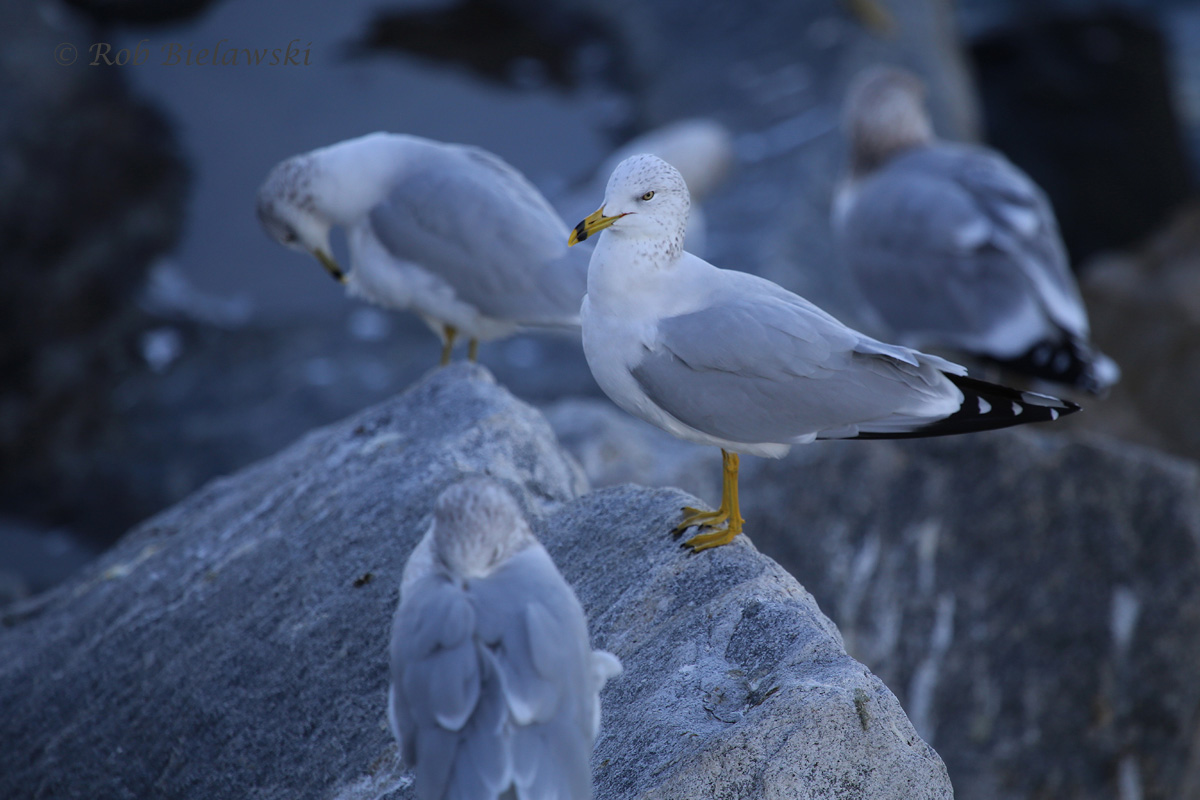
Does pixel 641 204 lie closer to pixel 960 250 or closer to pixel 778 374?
pixel 778 374

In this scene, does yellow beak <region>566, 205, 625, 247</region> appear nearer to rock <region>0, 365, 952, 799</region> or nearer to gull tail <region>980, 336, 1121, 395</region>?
rock <region>0, 365, 952, 799</region>

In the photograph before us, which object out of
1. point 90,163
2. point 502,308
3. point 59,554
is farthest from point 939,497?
point 90,163

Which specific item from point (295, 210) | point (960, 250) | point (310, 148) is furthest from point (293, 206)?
point (310, 148)

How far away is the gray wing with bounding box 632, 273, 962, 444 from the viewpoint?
8.87 ft

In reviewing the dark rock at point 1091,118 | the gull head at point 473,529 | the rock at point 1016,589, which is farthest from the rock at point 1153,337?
the gull head at point 473,529

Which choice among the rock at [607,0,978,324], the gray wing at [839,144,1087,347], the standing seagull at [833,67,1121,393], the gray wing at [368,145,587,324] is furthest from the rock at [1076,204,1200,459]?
the gray wing at [368,145,587,324]

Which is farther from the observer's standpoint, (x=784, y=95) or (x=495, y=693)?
(x=784, y=95)

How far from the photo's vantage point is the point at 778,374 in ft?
8.91

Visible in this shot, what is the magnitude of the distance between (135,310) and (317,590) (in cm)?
531

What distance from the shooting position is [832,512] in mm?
4508

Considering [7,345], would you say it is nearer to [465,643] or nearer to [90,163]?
[90,163]

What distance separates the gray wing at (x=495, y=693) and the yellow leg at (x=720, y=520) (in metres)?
0.61

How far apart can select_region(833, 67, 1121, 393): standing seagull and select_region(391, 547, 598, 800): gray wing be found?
12.4ft

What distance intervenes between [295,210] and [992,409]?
9.04 ft
